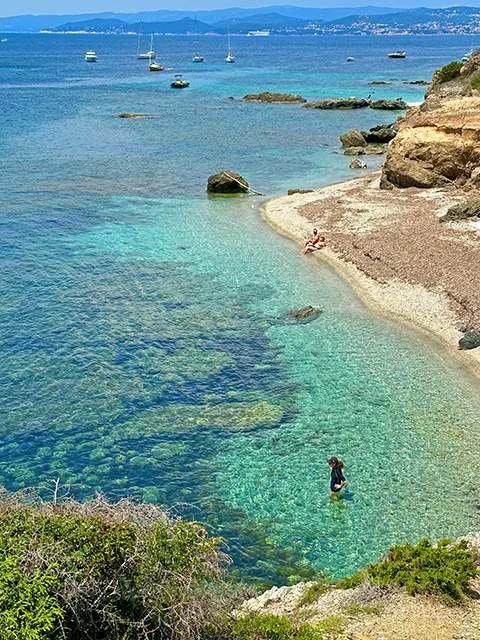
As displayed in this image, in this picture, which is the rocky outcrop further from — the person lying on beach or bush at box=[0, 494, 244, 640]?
bush at box=[0, 494, 244, 640]

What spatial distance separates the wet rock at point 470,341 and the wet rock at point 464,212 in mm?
13328

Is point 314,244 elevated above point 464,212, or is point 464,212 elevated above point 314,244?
point 464,212

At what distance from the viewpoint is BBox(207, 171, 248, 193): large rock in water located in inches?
1981

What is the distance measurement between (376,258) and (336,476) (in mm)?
17955

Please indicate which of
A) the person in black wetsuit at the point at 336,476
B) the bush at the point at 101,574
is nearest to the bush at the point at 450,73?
the person in black wetsuit at the point at 336,476

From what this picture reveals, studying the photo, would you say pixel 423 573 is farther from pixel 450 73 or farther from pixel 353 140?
pixel 450 73

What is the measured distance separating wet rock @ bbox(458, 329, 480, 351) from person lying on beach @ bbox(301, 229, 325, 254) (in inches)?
507

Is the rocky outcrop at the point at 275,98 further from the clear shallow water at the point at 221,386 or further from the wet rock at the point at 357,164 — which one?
the clear shallow water at the point at 221,386

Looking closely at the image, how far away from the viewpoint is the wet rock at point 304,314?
29.9 metres

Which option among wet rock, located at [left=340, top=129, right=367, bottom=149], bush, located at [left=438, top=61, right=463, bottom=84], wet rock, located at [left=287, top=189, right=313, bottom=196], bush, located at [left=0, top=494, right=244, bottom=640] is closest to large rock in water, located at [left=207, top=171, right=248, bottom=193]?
wet rock, located at [left=287, top=189, right=313, bottom=196]

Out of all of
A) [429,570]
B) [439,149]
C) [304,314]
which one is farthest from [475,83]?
[429,570]

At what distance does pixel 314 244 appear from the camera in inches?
1494

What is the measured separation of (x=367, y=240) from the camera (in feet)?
122

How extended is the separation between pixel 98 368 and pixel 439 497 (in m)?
12.9
